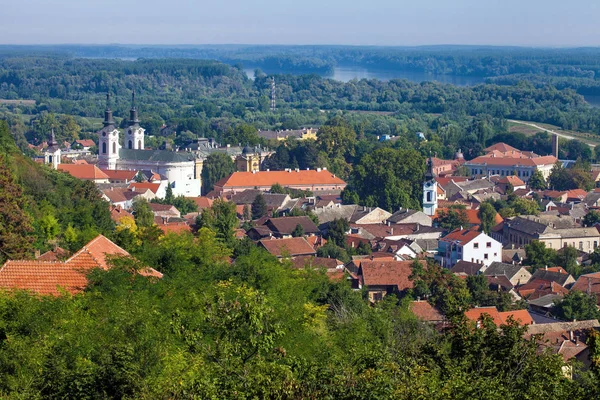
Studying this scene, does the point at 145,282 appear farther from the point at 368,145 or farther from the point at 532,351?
the point at 368,145

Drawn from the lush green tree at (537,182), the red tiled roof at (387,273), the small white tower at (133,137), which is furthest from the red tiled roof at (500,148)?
the red tiled roof at (387,273)

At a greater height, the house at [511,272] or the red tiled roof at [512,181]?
the house at [511,272]

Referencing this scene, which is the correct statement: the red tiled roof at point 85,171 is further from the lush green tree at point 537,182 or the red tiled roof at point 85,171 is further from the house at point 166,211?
the lush green tree at point 537,182

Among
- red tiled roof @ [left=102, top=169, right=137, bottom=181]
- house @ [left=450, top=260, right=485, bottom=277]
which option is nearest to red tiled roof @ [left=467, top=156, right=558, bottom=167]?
red tiled roof @ [left=102, top=169, right=137, bottom=181]

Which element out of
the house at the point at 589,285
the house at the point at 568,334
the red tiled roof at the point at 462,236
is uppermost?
the house at the point at 568,334

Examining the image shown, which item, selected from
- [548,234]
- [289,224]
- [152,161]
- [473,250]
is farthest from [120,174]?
[473,250]

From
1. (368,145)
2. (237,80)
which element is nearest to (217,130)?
(368,145)

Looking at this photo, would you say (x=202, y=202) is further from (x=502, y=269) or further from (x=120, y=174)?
(x=502, y=269)
